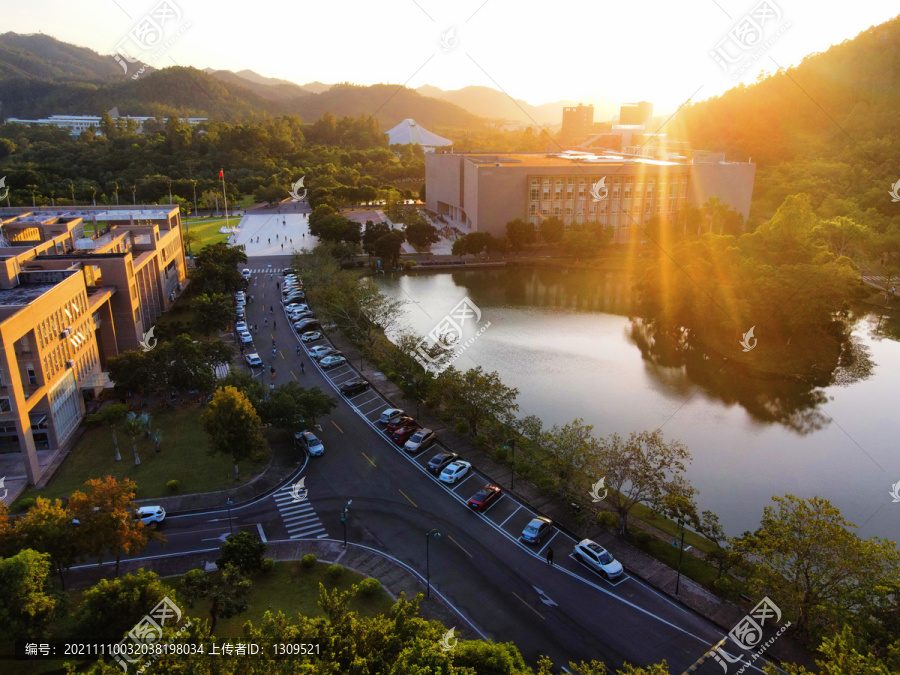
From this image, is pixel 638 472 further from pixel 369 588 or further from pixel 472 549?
pixel 369 588

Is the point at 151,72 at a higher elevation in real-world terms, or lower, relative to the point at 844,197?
higher

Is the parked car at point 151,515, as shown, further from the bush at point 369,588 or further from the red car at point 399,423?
the red car at point 399,423

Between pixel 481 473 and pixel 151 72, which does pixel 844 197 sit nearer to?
pixel 481 473

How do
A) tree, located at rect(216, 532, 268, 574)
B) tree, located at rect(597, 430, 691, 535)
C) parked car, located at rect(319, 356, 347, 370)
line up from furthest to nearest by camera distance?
parked car, located at rect(319, 356, 347, 370), tree, located at rect(597, 430, 691, 535), tree, located at rect(216, 532, 268, 574)

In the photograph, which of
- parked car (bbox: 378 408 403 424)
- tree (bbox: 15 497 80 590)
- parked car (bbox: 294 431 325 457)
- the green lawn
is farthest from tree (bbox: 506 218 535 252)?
tree (bbox: 15 497 80 590)

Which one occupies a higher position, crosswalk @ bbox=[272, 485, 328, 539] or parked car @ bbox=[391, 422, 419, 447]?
→ parked car @ bbox=[391, 422, 419, 447]

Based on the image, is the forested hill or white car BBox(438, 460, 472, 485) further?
the forested hill

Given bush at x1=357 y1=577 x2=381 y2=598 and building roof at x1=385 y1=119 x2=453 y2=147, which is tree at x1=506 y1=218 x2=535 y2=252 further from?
building roof at x1=385 y1=119 x2=453 y2=147

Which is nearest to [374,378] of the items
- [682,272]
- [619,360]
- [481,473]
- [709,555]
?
[481,473]
